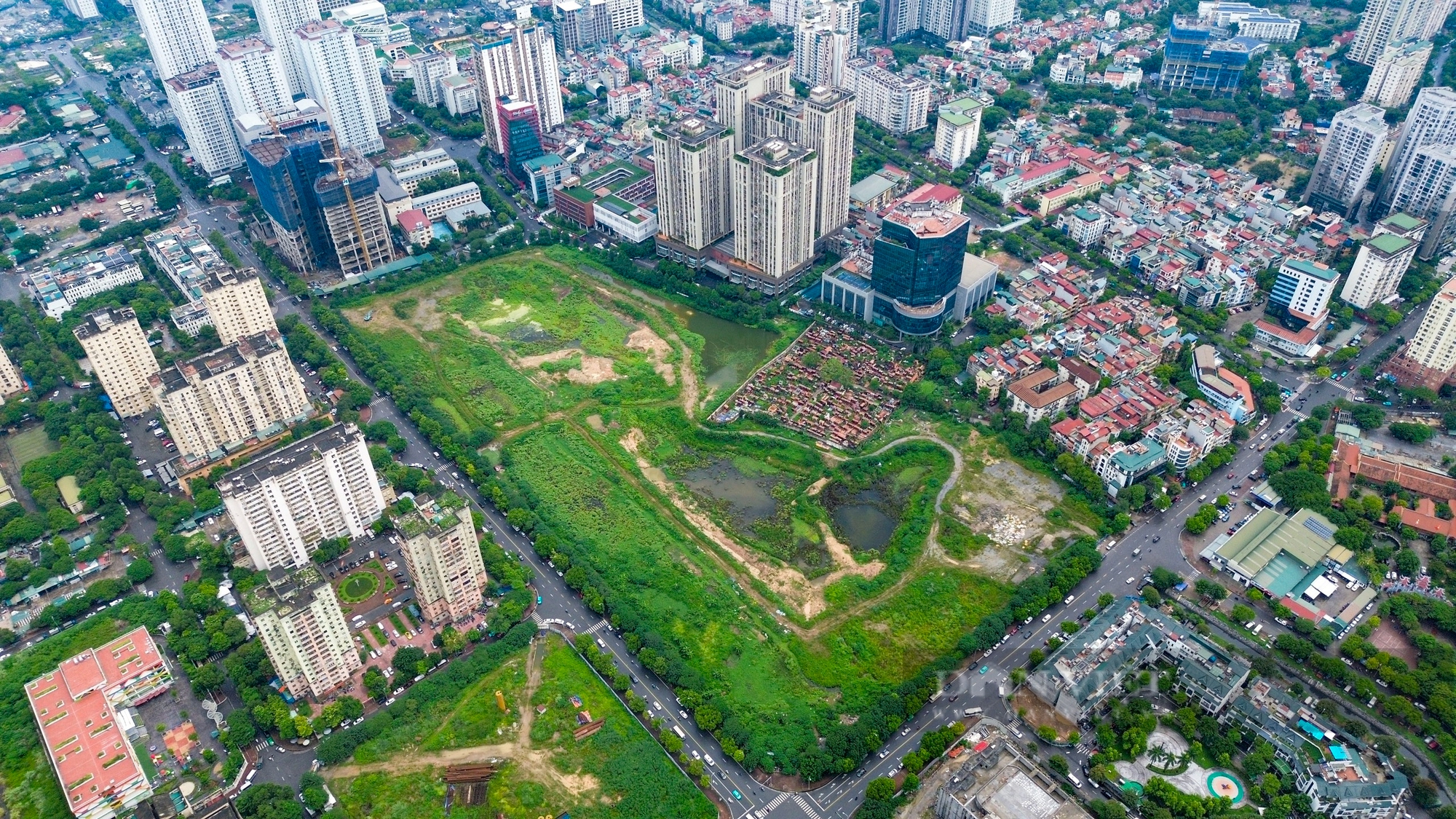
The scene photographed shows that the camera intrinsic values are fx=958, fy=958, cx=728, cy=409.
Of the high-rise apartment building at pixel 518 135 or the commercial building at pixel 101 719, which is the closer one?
the commercial building at pixel 101 719

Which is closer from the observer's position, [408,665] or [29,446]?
[408,665]

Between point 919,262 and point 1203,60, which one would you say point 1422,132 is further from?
point 919,262

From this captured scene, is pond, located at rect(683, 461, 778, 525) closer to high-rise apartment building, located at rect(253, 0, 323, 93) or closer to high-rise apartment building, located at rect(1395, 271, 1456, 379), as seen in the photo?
high-rise apartment building, located at rect(1395, 271, 1456, 379)

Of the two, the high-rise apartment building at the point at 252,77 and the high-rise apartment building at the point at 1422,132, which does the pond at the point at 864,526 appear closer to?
the high-rise apartment building at the point at 1422,132

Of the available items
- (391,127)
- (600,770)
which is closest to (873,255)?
(600,770)

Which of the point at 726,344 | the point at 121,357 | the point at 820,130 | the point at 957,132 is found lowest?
the point at 726,344

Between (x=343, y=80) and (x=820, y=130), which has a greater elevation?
(x=820, y=130)

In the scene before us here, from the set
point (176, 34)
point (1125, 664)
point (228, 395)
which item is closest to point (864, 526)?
point (1125, 664)

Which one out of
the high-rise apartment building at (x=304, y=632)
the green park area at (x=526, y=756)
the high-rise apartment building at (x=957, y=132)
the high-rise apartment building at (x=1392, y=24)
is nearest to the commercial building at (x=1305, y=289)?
the high-rise apartment building at (x=957, y=132)
